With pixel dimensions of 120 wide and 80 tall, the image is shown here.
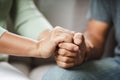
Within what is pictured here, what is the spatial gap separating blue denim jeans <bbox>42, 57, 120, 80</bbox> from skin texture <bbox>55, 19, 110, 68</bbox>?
2 cm

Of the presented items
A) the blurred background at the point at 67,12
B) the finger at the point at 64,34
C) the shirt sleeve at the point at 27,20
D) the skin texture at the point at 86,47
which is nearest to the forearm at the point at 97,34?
the skin texture at the point at 86,47

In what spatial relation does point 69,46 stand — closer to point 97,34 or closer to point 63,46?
point 63,46

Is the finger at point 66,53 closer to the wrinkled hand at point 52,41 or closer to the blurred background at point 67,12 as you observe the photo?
the wrinkled hand at point 52,41

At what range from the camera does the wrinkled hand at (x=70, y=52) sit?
98 centimetres

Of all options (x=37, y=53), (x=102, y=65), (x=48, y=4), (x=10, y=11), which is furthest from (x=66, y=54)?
(x=48, y=4)

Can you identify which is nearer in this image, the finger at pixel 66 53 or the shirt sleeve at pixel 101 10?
the finger at pixel 66 53

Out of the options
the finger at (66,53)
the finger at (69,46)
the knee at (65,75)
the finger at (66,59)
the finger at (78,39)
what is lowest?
the knee at (65,75)

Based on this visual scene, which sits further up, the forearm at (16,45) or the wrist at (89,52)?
the forearm at (16,45)

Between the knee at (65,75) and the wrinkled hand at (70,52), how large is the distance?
0.02 metres

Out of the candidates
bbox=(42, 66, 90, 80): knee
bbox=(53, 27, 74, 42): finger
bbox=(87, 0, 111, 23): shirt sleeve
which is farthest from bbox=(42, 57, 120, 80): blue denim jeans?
bbox=(87, 0, 111, 23): shirt sleeve

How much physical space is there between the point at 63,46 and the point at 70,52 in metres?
0.03

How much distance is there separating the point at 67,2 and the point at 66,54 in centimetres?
51

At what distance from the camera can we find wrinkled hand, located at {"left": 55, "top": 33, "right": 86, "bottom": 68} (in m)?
0.98

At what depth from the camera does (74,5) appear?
1459 mm
